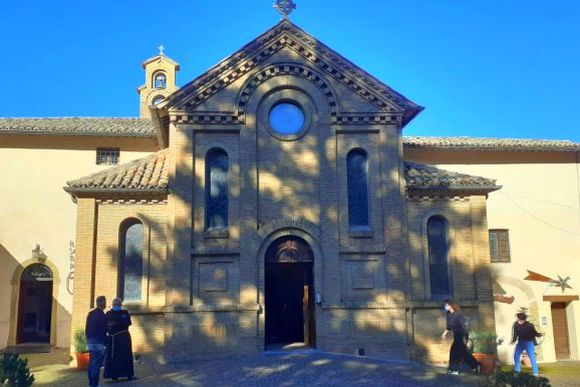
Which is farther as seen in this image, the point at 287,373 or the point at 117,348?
the point at 287,373

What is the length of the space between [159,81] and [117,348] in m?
22.2

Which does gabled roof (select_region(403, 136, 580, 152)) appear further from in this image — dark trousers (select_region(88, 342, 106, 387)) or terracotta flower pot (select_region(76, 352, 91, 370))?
dark trousers (select_region(88, 342, 106, 387))

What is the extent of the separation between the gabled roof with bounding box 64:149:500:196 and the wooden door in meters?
9.32

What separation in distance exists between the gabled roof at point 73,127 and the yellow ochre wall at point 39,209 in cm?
46

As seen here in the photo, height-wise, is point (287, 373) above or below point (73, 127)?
below

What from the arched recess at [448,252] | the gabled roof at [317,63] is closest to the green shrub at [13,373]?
the gabled roof at [317,63]

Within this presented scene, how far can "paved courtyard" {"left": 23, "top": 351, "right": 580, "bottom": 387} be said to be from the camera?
42.3 feet

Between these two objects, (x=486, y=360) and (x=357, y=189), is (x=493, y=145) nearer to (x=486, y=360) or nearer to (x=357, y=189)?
(x=357, y=189)

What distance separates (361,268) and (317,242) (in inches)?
59.8

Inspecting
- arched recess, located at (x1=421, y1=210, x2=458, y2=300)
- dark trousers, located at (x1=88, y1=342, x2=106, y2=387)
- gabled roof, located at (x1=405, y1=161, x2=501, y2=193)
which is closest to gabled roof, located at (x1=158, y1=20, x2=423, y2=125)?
gabled roof, located at (x1=405, y1=161, x2=501, y2=193)

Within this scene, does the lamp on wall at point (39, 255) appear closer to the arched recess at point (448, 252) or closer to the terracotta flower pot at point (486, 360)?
the arched recess at point (448, 252)

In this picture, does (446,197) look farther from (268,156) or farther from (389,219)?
(268,156)

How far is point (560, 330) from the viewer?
2377 centimetres

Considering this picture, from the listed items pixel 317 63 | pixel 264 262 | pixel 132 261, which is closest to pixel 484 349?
pixel 264 262
